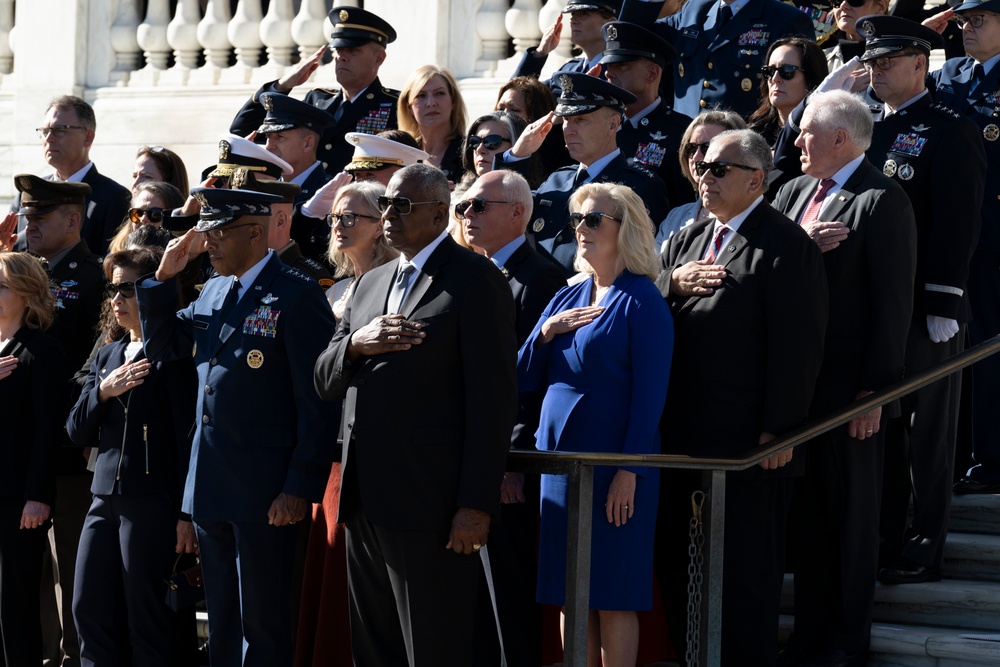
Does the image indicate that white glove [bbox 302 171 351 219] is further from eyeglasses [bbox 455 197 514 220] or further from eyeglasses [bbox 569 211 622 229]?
eyeglasses [bbox 569 211 622 229]

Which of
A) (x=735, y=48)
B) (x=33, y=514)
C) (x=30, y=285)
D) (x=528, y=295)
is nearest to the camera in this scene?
(x=528, y=295)

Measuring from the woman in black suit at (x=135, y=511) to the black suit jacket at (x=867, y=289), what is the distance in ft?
7.94

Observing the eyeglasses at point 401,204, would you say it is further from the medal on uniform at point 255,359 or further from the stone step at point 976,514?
the stone step at point 976,514

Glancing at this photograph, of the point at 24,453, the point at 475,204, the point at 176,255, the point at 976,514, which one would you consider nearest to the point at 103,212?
the point at 24,453

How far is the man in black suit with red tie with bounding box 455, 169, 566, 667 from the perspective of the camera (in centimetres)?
578

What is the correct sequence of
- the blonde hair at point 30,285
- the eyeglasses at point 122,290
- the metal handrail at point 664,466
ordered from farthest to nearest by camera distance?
1. the blonde hair at point 30,285
2. the eyeglasses at point 122,290
3. the metal handrail at point 664,466

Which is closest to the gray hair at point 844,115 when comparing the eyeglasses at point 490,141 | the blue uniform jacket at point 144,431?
the eyeglasses at point 490,141

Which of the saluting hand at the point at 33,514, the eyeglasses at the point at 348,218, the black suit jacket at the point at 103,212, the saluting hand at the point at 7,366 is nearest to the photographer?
the eyeglasses at the point at 348,218

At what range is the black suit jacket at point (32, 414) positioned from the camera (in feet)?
21.4

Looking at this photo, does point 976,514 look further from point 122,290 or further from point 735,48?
point 122,290

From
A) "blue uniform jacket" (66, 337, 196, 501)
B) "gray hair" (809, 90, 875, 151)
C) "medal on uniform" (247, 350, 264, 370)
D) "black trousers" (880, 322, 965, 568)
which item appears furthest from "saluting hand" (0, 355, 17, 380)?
"black trousers" (880, 322, 965, 568)

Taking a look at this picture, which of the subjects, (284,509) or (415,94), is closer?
(284,509)

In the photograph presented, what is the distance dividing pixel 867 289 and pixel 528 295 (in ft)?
4.00

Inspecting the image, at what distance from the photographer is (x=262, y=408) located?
558 centimetres
